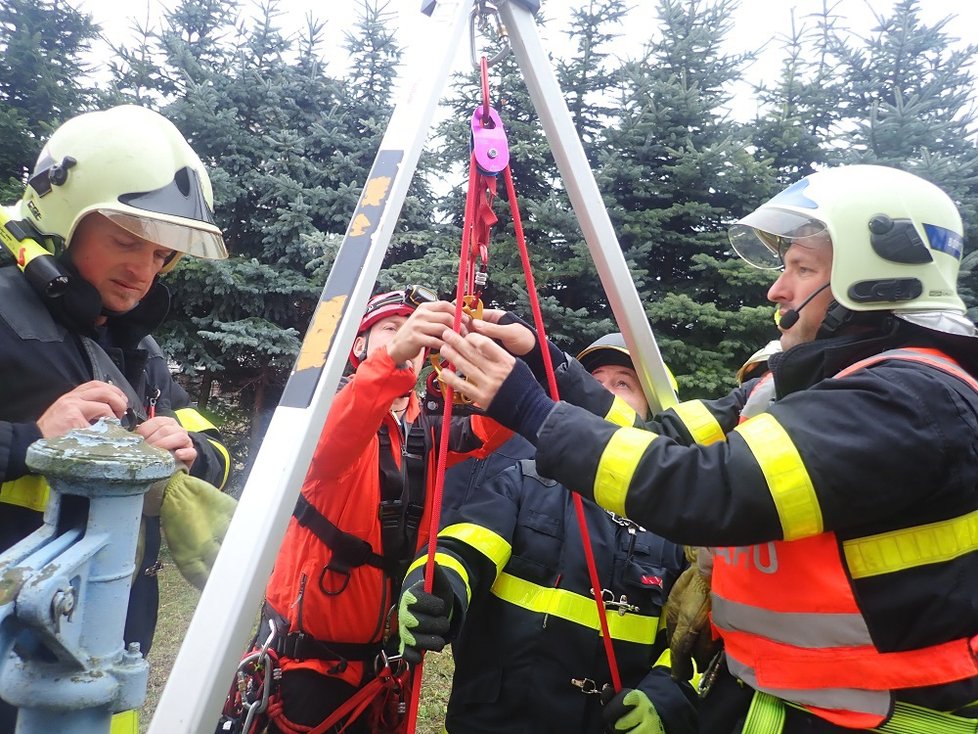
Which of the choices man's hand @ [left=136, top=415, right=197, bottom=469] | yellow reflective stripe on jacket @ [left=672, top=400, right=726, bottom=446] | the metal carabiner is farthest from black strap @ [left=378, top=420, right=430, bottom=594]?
the metal carabiner

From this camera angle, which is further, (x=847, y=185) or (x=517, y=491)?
(x=517, y=491)

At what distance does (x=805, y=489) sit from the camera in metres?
1.31

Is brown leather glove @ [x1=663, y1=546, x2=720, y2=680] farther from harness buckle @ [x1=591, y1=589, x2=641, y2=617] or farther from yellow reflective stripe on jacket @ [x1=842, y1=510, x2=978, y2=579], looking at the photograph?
yellow reflective stripe on jacket @ [x1=842, y1=510, x2=978, y2=579]

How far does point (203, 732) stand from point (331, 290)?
91cm

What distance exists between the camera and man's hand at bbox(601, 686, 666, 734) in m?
1.92

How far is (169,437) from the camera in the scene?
167cm

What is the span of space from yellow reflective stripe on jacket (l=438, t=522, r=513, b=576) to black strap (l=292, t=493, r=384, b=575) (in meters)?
0.31

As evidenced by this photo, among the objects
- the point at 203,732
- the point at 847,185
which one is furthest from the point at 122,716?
the point at 847,185

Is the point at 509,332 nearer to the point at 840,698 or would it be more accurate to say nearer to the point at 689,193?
the point at 840,698

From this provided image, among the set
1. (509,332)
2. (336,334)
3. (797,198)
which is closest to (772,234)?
(797,198)

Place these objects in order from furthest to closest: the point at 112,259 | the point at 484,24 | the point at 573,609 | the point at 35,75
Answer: the point at 35,75 → the point at 573,609 → the point at 484,24 → the point at 112,259

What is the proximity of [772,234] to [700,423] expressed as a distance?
0.67 m

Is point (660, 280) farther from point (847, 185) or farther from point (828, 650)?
point (828, 650)

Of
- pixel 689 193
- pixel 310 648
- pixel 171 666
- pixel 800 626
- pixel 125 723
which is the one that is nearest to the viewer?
pixel 125 723
